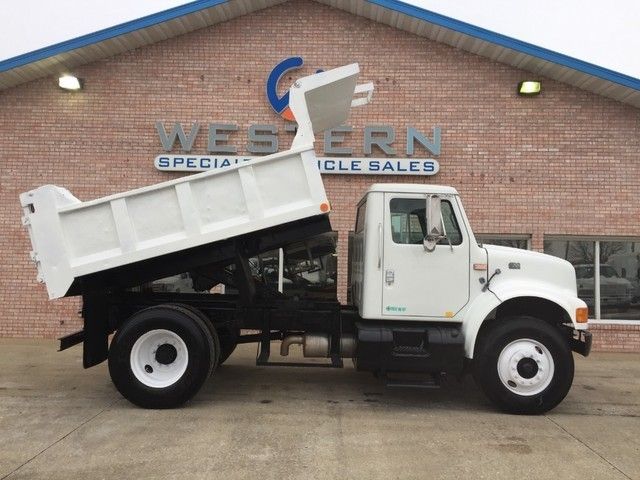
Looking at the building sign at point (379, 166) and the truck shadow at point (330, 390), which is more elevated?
the building sign at point (379, 166)

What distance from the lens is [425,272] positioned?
5605 mm

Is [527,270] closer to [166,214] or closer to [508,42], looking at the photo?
[166,214]

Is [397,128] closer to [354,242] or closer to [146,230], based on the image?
[354,242]

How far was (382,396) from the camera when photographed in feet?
19.9

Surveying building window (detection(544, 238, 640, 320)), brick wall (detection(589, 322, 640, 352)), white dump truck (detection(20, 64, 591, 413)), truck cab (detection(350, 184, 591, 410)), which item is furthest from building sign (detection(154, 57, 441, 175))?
brick wall (detection(589, 322, 640, 352))

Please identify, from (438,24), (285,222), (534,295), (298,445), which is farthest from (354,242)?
(438,24)

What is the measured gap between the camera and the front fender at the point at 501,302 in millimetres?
5422

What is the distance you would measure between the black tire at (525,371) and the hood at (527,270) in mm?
527

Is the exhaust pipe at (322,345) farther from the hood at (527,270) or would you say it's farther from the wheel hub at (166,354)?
the hood at (527,270)

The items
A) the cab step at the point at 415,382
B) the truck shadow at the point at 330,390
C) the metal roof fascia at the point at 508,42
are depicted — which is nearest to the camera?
the cab step at the point at 415,382

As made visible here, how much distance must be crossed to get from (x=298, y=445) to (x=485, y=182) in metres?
6.71

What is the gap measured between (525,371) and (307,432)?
2.44m

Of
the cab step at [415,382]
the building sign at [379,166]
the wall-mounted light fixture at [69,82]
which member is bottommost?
the cab step at [415,382]

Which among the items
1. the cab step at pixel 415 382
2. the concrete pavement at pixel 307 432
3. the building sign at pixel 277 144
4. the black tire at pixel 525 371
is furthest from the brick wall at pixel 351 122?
the black tire at pixel 525 371
